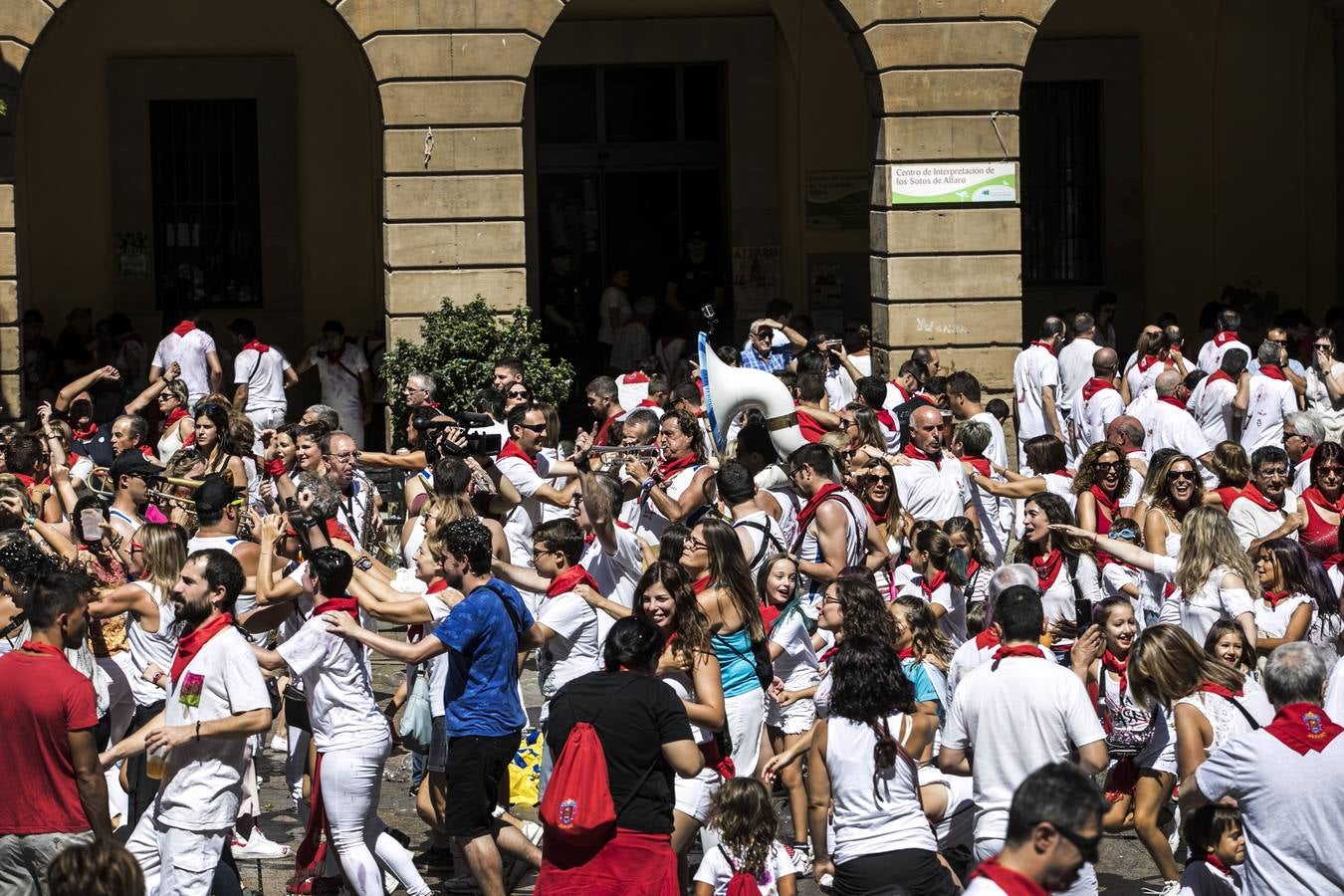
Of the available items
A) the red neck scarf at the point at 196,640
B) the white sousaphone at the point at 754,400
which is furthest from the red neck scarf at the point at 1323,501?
the red neck scarf at the point at 196,640

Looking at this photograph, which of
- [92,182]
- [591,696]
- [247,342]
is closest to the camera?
[591,696]

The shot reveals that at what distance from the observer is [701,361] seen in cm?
1240

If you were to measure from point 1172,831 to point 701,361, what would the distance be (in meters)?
4.71

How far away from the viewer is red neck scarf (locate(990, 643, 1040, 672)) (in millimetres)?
7020

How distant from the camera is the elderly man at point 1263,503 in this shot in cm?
1077

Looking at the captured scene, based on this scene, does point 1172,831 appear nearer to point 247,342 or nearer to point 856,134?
point 247,342

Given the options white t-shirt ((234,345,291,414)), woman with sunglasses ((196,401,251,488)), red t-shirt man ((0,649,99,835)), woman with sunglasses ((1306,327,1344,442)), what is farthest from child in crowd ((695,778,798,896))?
white t-shirt ((234,345,291,414))

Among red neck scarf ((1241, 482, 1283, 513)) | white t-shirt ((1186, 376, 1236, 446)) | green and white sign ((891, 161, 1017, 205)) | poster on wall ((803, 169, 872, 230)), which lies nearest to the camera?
red neck scarf ((1241, 482, 1283, 513))

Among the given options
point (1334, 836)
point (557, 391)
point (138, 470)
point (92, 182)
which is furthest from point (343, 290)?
point (1334, 836)

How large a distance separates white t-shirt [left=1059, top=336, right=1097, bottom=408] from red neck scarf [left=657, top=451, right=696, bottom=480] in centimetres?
691

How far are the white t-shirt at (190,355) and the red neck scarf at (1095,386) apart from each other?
7.55 meters

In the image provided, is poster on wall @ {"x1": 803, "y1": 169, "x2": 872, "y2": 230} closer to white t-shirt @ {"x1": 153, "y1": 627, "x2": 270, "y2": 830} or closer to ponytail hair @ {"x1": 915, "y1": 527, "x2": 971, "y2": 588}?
ponytail hair @ {"x1": 915, "y1": 527, "x2": 971, "y2": 588}

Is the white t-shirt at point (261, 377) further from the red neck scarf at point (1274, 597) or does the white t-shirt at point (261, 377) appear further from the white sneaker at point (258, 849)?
the red neck scarf at point (1274, 597)

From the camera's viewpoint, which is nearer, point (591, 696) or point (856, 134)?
point (591, 696)
